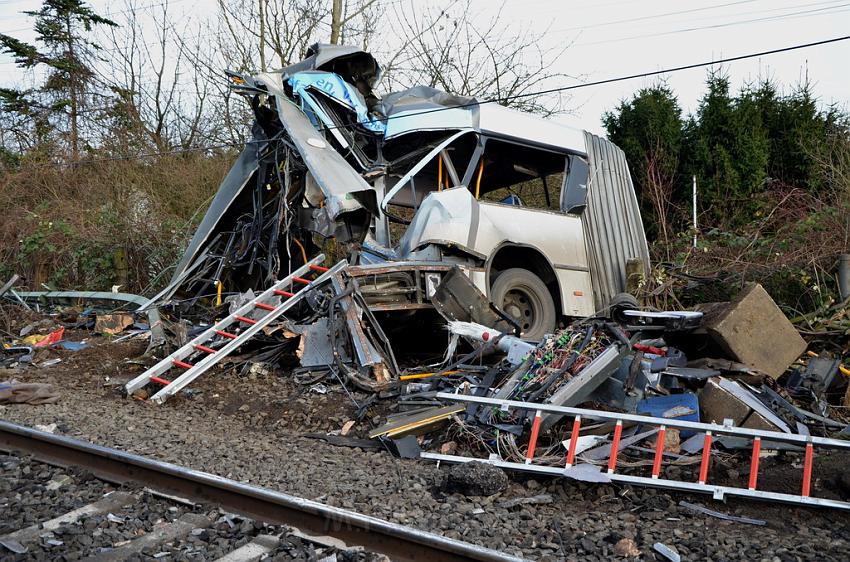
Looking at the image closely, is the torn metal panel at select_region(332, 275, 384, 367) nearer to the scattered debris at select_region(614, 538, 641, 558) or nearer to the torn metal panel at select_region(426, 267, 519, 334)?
the torn metal panel at select_region(426, 267, 519, 334)

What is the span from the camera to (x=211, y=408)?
6.47 metres

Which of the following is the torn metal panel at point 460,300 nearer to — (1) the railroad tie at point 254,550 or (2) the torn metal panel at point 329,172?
(2) the torn metal panel at point 329,172

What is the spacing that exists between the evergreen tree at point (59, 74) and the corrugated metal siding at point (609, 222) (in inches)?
601

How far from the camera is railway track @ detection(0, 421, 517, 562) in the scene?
10.4 ft

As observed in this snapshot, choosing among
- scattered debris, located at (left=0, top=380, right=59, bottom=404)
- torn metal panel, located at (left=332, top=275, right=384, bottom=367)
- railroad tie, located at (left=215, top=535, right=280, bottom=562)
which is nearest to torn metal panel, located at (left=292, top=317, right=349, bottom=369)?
torn metal panel, located at (left=332, top=275, right=384, bottom=367)

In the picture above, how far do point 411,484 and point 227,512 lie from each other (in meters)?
1.19

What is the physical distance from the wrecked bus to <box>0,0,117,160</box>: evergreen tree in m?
12.6

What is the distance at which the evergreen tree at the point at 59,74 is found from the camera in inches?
786

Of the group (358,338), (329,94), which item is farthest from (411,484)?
(329,94)

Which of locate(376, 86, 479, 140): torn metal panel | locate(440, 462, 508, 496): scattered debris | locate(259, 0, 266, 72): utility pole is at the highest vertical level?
locate(259, 0, 266, 72): utility pole

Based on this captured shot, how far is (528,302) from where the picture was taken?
8125 millimetres

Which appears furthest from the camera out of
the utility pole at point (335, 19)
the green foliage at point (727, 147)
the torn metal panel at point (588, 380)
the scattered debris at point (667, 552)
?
the utility pole at point (335, 19)

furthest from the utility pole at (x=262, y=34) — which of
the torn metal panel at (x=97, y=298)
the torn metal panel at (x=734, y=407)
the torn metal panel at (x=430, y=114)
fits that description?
the torn metal panel at (x=734, y=407)

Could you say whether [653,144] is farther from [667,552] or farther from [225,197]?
[667,552]
